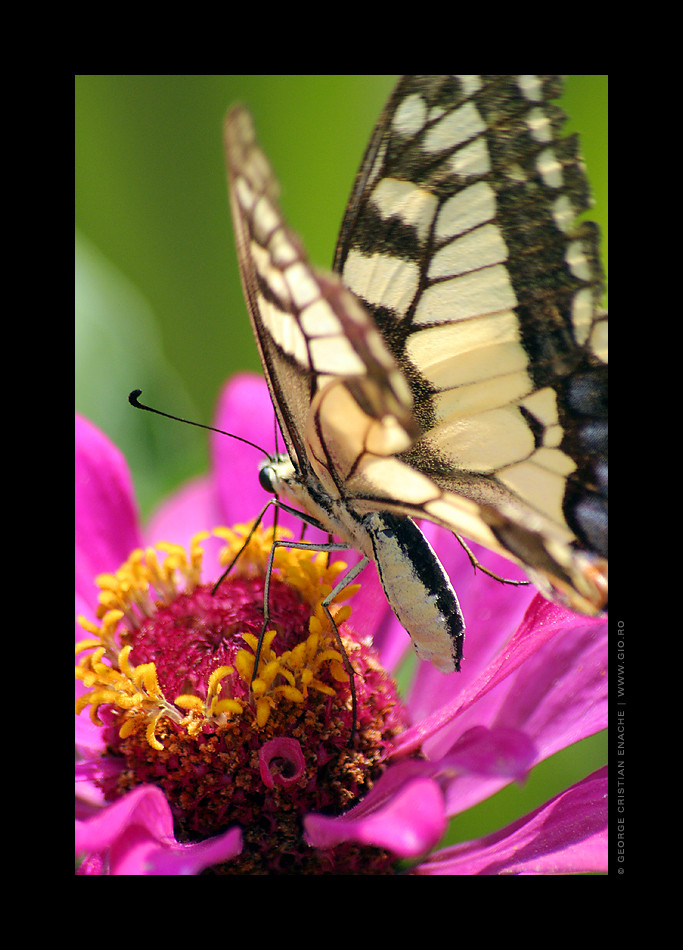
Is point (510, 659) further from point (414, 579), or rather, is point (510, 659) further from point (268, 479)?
point (268, 479)

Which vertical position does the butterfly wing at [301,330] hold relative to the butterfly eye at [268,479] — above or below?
above

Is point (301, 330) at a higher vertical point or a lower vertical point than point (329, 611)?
higher

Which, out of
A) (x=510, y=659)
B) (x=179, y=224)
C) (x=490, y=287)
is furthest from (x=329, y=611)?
(x=179, y=224)

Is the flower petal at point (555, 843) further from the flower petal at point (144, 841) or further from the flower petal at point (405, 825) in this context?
the flower petal at point (144, 841)

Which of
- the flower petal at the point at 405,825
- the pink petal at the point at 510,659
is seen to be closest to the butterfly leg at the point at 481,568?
the pink petal at the point at 510,659

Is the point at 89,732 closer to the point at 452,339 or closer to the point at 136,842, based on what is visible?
the point at 136,842

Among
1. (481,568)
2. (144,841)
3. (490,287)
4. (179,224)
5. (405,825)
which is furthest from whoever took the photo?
(179,224)

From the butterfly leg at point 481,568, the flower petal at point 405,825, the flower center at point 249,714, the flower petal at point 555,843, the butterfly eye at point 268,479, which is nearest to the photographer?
the flower petal at point 405,825
